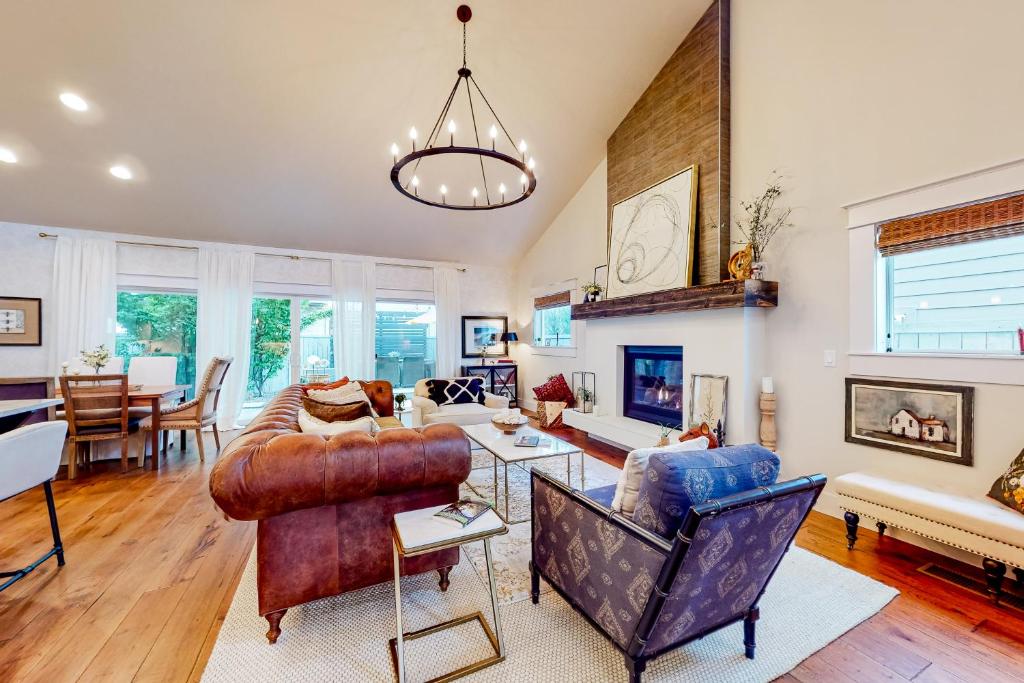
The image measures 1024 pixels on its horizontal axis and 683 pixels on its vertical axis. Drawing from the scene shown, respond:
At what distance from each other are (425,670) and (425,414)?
3072 mm

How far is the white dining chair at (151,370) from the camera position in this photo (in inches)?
181

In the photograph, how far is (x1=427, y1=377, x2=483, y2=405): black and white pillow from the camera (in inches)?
191

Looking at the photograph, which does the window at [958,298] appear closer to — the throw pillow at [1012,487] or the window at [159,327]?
the throw pillow at [1012,487]

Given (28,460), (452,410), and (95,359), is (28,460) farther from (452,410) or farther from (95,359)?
(452,410)

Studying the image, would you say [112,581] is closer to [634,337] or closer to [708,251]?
[634,337]

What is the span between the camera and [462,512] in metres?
1.57

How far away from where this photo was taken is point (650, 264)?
408 centimetres

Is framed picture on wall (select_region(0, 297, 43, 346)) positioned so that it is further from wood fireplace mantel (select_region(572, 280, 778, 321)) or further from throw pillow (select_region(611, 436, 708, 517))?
throw pillow (select_region(611, 436, 708, 517))

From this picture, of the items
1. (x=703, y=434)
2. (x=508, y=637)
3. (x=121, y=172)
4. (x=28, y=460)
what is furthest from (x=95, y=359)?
(x=703, y=434)

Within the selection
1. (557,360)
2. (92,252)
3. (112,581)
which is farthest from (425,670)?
(92,252)

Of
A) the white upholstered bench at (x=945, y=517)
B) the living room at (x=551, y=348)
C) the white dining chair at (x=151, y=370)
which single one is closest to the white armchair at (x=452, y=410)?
the living room at (x=551, y=348)

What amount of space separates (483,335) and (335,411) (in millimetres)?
4825

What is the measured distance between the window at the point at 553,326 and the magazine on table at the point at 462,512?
4483mm

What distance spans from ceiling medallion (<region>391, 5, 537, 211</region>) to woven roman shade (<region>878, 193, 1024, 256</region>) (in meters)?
2.33
